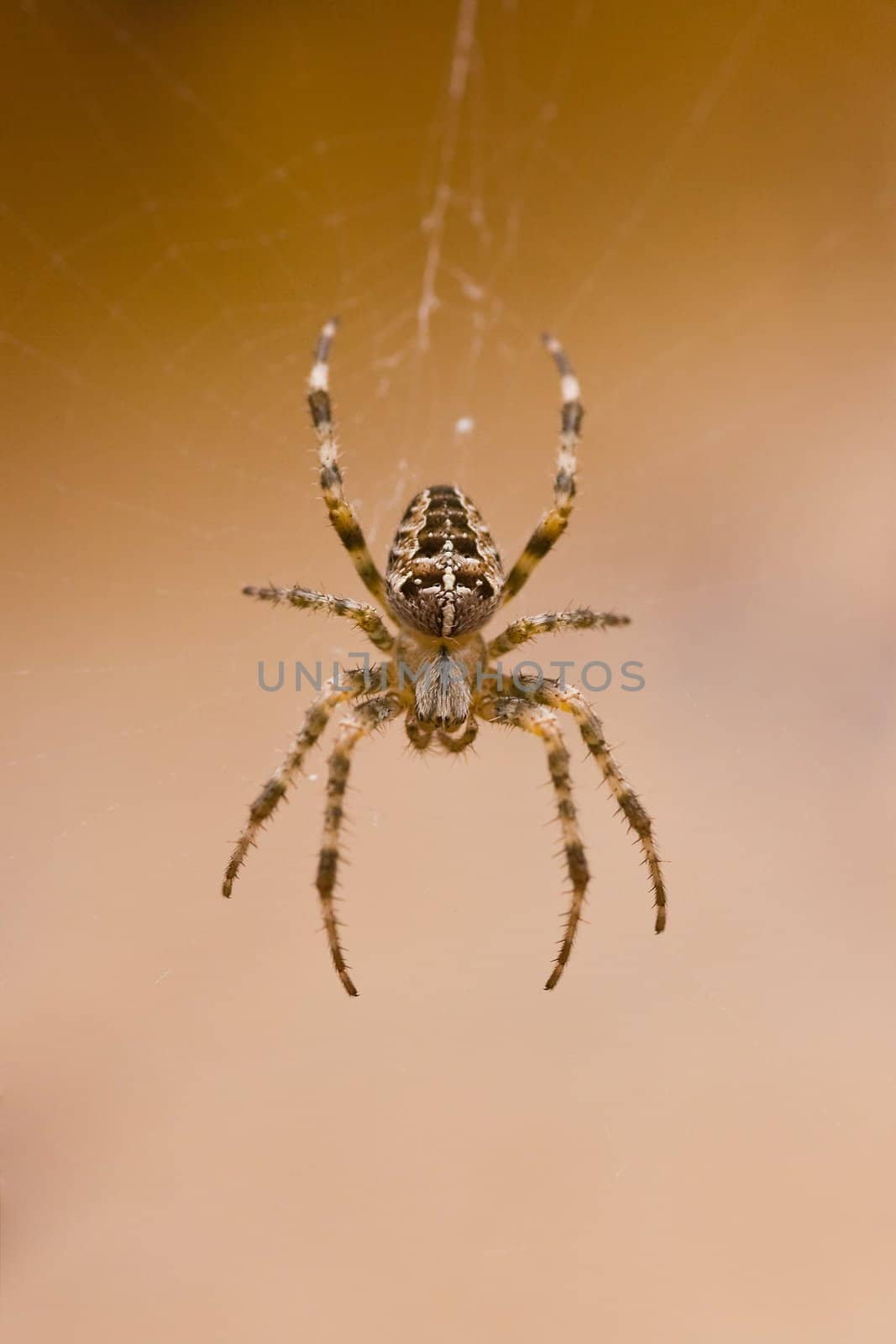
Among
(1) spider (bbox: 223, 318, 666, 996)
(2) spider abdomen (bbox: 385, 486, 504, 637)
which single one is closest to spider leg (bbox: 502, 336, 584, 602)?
(1) spider (bbox: 223, 318, 666, 996)

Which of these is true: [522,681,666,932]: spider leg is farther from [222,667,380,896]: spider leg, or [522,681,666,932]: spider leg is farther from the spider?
[222,667,380,896]: spider leg

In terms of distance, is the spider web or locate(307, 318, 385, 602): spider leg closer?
locate(307, 318, 385, 602): spider leg

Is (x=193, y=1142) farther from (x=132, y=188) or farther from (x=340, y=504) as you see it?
(x=132, y=188)

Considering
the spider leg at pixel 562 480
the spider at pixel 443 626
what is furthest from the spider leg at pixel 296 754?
the spider leg at pixel 562 480

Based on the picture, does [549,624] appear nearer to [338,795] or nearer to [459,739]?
[459,739]

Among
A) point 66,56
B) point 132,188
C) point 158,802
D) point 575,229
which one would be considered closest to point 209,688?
point 158,802
